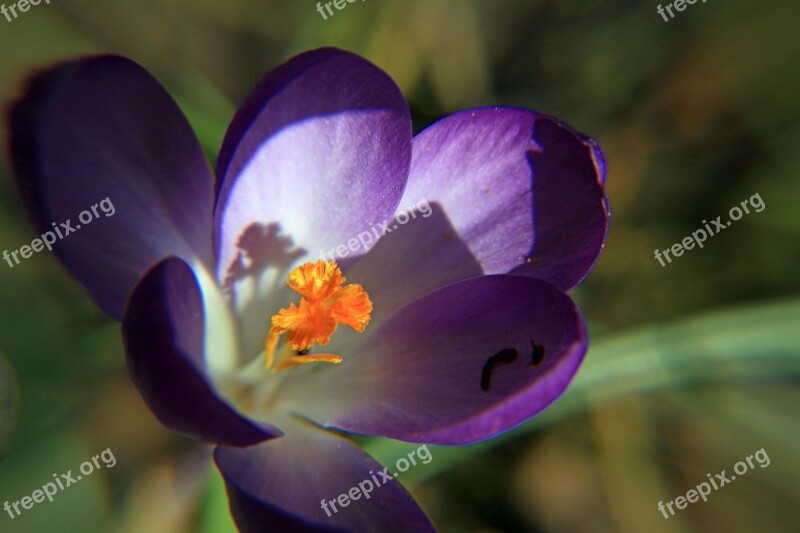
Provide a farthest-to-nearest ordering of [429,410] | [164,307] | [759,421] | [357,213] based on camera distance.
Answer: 1. [759,421]
2. [357,213]
3. [429,410]
4. [164,307]

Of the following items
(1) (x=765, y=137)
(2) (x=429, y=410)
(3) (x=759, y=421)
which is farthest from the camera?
(1) (x=765, y=137)

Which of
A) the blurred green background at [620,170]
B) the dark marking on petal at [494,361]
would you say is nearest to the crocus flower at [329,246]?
the dark marking on petal at [494,361]

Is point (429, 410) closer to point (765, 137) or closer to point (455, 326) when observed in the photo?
point (455, 326)

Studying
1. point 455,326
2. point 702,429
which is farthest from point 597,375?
point 702,429

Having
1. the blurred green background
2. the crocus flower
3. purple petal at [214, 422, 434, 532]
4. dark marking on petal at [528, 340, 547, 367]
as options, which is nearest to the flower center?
the crocus flower

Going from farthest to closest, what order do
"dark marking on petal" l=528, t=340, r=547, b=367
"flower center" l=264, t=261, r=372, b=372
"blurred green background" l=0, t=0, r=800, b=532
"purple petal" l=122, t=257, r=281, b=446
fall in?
"blurred green background" l=0, t=0, r=800, b=532 < "flower center" l=264, t=261, r=372, b=372 < "dark marking on petal" l=528, t=340, r=547, b=367 < "purple petal" l=122, t=257, r=281, b=446

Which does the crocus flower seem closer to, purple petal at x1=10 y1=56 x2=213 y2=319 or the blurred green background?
purple petal at x1=10 y1=56 x2=213 y2=319

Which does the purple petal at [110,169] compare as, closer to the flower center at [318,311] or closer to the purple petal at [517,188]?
the flower center at [318,311]
